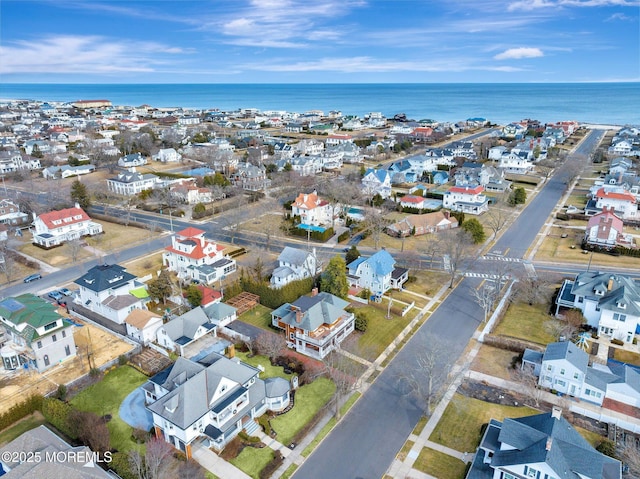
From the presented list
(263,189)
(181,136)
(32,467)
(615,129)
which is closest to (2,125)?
(181,136)

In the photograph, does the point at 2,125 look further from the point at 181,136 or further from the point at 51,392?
the point at 51,392

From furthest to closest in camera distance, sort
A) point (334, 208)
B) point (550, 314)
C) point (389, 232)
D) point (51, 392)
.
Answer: point (334, 208) < point (389, 232) < point (550, 314) < point (51, 392)

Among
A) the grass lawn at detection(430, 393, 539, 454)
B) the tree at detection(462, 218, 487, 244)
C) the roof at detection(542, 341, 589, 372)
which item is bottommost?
the grass lawn at detection(430, 393, 539, 454)

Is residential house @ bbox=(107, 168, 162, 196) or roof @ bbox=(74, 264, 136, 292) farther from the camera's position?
residential house @ bbox=(107, 168, 162, 196)

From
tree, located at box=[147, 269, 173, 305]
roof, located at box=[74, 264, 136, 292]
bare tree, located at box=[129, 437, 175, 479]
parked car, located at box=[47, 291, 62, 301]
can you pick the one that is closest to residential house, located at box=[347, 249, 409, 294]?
tree, located at box=[147, 269, 173, 305]

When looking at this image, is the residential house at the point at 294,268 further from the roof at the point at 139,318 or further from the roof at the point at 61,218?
the roof at the point at 61,218

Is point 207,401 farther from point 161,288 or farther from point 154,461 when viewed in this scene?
point 161,288

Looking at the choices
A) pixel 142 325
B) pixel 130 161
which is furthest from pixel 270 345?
pixel 130 161

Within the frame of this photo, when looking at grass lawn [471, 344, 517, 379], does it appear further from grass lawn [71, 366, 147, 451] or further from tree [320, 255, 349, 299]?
grass lawn [71, 366, 147, 451]
